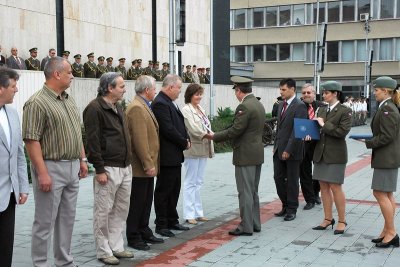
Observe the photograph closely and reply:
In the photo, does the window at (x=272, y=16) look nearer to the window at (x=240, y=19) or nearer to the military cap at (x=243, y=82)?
the window at (x=240, y=19)

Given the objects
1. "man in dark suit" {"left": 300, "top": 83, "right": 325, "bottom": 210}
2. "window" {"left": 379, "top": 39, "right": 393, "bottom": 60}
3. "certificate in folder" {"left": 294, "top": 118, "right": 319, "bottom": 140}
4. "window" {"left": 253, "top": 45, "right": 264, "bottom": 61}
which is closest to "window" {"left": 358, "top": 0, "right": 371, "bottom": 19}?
"window" {"left": 379, "top": 39, "right": 393, "bottom": 60}

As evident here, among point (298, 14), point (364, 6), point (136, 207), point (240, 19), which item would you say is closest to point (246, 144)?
point (136, 207)

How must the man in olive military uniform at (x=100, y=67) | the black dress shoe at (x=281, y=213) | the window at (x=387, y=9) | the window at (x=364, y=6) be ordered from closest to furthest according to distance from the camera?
1. the black dress shoe at (x=281, y=213)
2. the man in olive military uniform at (x=100, y=67)
3. the window at (x=387, y=9)
4. the window at (x=364, y=6)

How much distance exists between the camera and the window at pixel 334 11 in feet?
154

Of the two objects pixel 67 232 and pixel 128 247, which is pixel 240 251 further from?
pixel 67 232

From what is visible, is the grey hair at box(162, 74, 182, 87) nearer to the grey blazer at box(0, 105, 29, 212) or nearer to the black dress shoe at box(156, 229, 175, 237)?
the black dress shoe at box(156, 229, 175, 237)

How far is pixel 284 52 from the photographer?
49.4 m

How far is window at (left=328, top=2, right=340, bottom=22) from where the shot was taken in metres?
46.9

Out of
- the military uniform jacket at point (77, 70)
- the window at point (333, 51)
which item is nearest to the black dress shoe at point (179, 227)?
the military uniform jacket at point (77, 70)

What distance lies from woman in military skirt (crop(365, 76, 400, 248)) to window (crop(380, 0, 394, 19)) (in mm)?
42262

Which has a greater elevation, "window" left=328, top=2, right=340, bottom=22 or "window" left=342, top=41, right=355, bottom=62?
"window" left=328, top=2, right=340, bottom=22

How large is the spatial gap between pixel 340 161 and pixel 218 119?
1296 cm

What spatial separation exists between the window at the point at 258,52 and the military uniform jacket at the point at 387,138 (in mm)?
44796

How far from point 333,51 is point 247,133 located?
43114 mm
